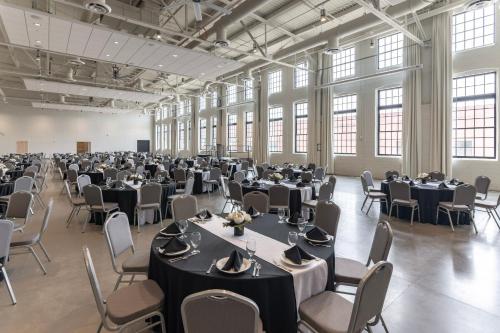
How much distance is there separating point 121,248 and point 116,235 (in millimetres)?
161

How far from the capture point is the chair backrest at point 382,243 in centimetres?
259

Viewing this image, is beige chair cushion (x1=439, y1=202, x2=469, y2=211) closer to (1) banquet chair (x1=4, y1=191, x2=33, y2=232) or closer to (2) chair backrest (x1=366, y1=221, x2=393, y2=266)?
(2) chair backrest (x1=366, y1=221, x2=393, y2=266)

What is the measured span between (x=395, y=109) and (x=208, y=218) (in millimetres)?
11938

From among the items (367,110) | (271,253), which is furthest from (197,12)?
(367,110)

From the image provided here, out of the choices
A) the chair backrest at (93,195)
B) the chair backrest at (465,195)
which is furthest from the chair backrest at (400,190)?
the chair backrest at (93,195)

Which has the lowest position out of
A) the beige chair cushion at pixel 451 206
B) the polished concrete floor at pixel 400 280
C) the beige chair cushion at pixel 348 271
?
the polished concrete floor at pixel 400 280

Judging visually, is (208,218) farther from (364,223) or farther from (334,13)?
(334,13)

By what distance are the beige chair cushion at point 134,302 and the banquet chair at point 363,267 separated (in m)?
1.57

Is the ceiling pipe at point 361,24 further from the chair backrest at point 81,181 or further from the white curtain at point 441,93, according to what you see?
the chair backrest at point 81,181

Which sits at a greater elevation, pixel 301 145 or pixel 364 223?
pixel 301 145

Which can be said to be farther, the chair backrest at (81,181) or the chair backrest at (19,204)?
the chair backrest at (81,181)

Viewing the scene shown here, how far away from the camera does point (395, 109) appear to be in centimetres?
1291

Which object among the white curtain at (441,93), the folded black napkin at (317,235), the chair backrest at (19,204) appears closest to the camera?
the folded black napkin at (317,235)

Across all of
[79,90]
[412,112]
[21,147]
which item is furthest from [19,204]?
[21,147]
